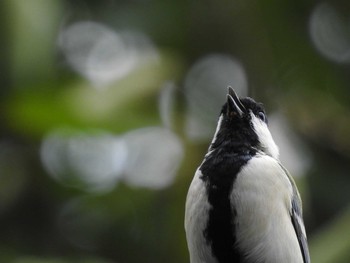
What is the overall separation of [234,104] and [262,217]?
493mm

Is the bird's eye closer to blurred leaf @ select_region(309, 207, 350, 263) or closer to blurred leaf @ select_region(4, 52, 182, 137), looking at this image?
blurred leaf @ select_region(309, 207, 350, 263)

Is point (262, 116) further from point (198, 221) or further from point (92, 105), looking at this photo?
point (92, 105)

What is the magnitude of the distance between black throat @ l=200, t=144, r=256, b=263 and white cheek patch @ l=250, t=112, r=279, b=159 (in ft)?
0.81

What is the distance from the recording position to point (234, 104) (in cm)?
287

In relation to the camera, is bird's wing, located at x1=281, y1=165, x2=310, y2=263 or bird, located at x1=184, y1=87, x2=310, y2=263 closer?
bird, located at x1=184, y1=87, x2=310, y2=263

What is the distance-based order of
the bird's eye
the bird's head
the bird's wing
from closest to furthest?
the bird's wing → the bird's head → the bird's eye

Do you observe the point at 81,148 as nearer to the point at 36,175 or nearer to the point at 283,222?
the point at 36,175

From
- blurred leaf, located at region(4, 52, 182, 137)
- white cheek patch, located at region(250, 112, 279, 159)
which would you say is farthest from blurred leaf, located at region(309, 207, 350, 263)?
blurred leaf, located at region(4, 52, 182, 137)

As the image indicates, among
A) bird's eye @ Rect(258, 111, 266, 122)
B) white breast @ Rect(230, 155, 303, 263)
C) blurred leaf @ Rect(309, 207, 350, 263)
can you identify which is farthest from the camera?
blurred leaf @ Rect(309, 207, 350, 263)

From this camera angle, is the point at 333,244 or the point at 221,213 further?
the point at 333,244

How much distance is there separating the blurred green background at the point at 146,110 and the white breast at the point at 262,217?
4.04ft

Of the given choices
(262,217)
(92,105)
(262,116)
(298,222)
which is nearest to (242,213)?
(262,217)

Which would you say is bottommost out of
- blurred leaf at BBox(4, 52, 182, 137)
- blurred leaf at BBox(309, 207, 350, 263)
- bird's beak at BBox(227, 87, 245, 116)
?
blurred leaf at BBox(309, 207, 350, 263)

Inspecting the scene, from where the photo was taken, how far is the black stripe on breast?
253 cm
